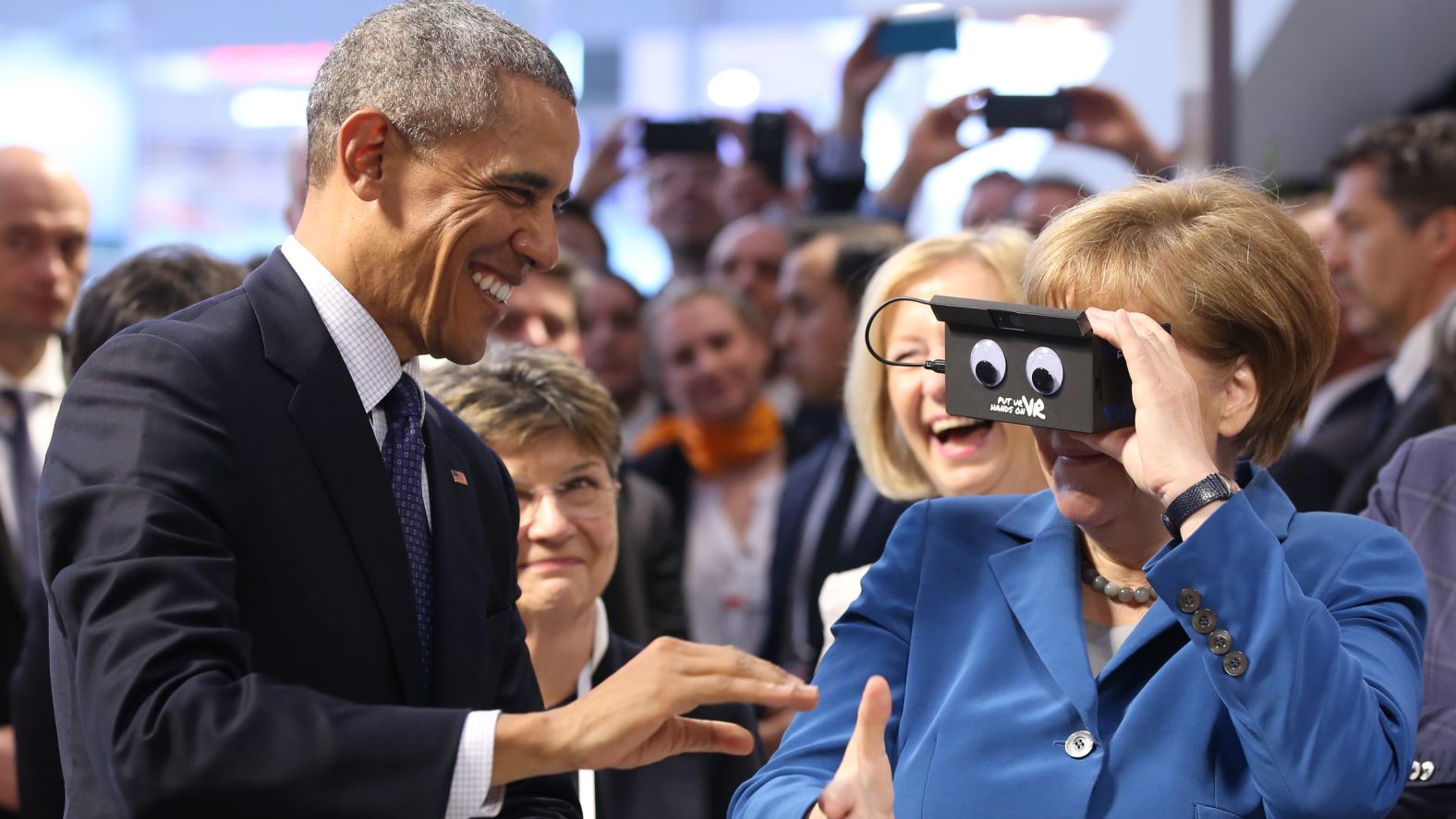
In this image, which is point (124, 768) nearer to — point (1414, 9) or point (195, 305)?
point (195, 305)

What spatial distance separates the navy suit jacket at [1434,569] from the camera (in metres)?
2.21

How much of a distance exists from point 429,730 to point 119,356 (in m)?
0.51

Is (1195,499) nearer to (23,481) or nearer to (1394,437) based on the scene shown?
(1394,437)

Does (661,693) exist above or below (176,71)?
below

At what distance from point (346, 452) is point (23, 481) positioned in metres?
2.14

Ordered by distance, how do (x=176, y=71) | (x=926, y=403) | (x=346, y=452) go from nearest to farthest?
(x=346, y=452) < (x=926, y=403) < (x=176, y=71)

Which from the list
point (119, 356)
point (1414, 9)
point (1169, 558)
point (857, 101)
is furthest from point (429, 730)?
point (1414, 9)

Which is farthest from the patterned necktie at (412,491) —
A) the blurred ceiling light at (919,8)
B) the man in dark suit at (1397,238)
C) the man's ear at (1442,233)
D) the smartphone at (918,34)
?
the blurred ceiling light at (919,8)

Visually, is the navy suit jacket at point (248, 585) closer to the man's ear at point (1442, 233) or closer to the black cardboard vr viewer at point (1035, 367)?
the black cardboard vr viewer at point (1035, 367)

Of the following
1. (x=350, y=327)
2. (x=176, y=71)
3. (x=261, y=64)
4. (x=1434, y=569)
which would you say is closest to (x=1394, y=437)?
(x=1434, y=569)

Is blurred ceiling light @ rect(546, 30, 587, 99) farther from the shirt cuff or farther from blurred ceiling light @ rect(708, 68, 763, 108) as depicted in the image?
the shirt cuff

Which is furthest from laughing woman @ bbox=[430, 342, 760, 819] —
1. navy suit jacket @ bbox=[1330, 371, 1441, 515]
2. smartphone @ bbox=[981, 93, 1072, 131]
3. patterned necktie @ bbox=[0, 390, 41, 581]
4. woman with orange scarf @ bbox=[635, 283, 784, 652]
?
smartphone @ bbox=[981, 93, 1072, 131]

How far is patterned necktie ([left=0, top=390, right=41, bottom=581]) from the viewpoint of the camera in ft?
10.9

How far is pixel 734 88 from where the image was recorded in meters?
6.83
